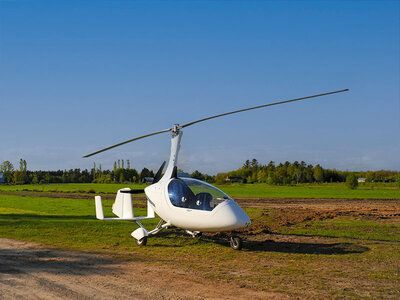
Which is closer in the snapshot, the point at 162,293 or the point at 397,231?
the point at 162,293

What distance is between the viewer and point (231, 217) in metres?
9.01

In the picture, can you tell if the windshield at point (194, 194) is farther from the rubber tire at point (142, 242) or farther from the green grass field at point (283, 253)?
the rubber tire at point (142, 242)

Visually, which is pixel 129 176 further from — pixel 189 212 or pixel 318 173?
pixel 189 212

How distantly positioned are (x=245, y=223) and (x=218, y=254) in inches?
44.3

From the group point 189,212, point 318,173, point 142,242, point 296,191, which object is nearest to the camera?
point 189,212

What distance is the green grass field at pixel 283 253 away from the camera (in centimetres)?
677

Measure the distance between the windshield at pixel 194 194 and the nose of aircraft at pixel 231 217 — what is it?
366 millimetres

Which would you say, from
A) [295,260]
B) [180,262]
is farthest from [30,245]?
[295,260]

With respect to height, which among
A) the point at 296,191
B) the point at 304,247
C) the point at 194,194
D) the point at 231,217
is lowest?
the point at 296,191

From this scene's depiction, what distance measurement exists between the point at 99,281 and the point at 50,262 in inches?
91.6

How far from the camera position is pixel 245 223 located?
29.9ft

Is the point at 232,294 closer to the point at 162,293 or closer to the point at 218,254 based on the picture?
the point at 162,293

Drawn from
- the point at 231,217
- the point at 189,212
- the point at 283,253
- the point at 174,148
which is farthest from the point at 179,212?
the point at 283,253

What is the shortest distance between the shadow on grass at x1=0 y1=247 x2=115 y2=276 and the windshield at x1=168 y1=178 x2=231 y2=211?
7.95ft
